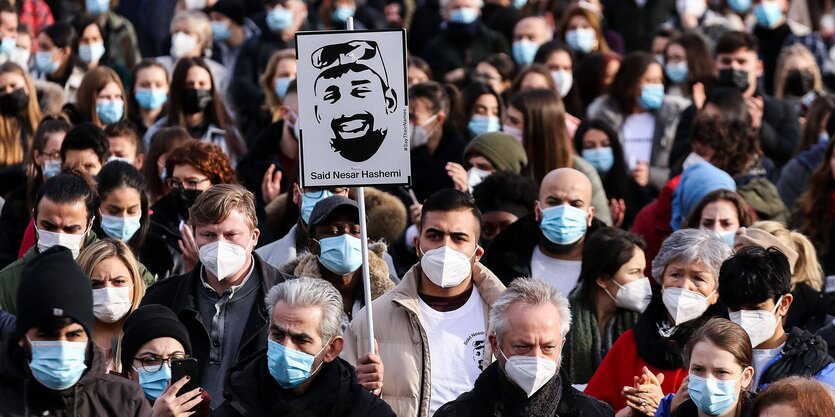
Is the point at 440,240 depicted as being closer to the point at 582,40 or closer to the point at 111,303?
the point at 111,303

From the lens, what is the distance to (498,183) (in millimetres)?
11766

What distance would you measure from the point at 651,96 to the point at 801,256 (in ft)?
14.0

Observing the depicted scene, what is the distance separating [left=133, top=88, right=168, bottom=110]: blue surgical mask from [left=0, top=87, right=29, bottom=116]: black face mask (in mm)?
961

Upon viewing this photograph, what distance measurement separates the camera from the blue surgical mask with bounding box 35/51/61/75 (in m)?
16.8

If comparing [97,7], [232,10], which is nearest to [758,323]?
[97,7]

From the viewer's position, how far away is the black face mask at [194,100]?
48.3 feet

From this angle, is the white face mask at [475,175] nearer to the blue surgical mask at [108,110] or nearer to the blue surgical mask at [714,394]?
the blue surgical mask at [108,110]

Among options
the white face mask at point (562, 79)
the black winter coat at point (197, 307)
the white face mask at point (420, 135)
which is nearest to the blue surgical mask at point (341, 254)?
the black winter coat at point (197, 307)

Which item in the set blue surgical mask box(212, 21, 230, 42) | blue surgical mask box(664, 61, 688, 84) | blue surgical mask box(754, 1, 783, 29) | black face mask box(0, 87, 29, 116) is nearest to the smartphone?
black face mask box(0, 87, 29, 116)

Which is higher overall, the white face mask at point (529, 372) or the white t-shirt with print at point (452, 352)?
the white face mask at point (529, 372)

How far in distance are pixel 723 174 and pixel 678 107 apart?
10.2ft

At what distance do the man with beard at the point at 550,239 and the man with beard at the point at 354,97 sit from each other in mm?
1754

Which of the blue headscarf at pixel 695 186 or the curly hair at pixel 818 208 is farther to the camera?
the curly hair at pixel 818 208

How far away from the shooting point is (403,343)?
31.2 feet
